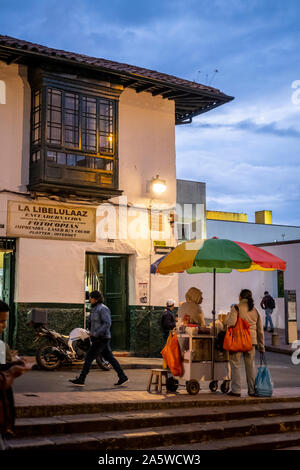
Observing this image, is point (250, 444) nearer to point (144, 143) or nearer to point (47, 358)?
point (47, 358)

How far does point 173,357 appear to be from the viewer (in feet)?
35.0

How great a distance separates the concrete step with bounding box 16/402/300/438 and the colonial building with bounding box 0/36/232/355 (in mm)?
6772

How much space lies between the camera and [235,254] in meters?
10.4

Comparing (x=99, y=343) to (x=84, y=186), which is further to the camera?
(x=84, y=186)

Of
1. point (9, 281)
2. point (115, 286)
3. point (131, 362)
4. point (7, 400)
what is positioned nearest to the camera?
point (7, 400)

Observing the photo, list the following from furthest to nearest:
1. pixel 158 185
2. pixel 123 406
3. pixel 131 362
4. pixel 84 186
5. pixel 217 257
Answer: pixel 158 185 < pixel 84 186 < pixel 131 362 < pixel 217 257 < pixel 123 406

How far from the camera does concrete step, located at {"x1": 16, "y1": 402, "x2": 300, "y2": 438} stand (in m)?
7.62

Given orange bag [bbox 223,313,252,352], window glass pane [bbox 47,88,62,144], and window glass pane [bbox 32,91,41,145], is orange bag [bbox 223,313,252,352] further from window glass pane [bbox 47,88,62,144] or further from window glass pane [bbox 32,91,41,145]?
window glass pane [bbox 32,91,41,145]

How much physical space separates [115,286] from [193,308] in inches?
249

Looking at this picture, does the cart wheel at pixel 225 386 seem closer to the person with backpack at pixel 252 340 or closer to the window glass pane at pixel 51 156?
the person with backpack at pixel 252 340

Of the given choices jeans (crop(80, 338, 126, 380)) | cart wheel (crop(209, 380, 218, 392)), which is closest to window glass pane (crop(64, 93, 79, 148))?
jeans (crop(80, 338, 126, 380))

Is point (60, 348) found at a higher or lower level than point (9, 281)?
lower

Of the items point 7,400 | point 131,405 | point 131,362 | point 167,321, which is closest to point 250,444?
point 131,405
